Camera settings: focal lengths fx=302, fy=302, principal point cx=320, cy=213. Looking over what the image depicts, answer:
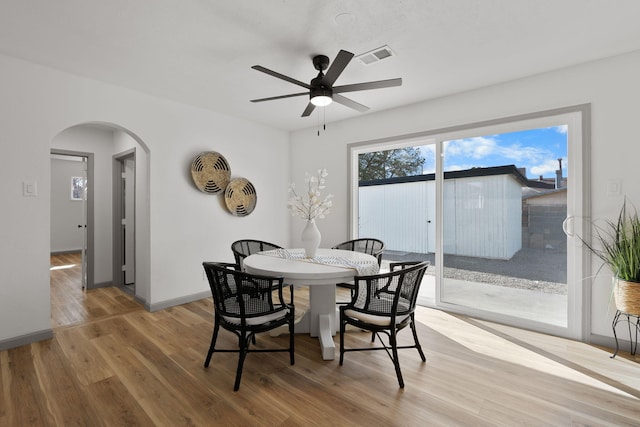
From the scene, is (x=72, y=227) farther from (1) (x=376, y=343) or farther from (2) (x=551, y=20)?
(2) (x=551, y=20)

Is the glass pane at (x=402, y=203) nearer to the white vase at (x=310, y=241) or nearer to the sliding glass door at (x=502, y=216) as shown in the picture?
the sliding glass door at (x=502, y=216)

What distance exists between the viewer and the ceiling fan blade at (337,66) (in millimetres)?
1912

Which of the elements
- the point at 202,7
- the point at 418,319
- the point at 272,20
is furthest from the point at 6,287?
the point at 418,319

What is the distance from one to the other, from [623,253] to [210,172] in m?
4.32

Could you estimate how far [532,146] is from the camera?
3131mm

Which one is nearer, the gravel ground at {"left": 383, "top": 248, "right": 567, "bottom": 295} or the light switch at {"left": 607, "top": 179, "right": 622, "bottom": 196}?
the light switch at {"left": 607, "top": 179, "right": 622, "bottom": 196}

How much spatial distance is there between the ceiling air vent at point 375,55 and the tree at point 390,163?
64.4 inches

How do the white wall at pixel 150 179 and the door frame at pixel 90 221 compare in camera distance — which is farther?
the door frame at pixel 90 221

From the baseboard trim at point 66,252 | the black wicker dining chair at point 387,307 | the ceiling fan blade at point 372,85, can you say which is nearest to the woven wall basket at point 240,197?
the ceiling fan blade at point 372,85

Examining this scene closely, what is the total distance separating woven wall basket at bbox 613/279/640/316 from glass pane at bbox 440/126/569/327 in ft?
1.84

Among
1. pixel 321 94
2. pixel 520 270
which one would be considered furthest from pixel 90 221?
pixel 520 270

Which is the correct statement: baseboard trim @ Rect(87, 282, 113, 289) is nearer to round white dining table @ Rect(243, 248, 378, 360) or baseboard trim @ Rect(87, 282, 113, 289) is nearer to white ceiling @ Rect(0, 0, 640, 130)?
white ceiling @ Rect(0, 0, 640, 130)

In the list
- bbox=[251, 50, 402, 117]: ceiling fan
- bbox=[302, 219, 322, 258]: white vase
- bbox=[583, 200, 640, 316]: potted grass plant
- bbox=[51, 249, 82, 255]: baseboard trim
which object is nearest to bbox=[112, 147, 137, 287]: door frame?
bbox=[302, 219, 322, 258]: white vase

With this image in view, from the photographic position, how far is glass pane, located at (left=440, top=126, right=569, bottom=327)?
301 centimetres
